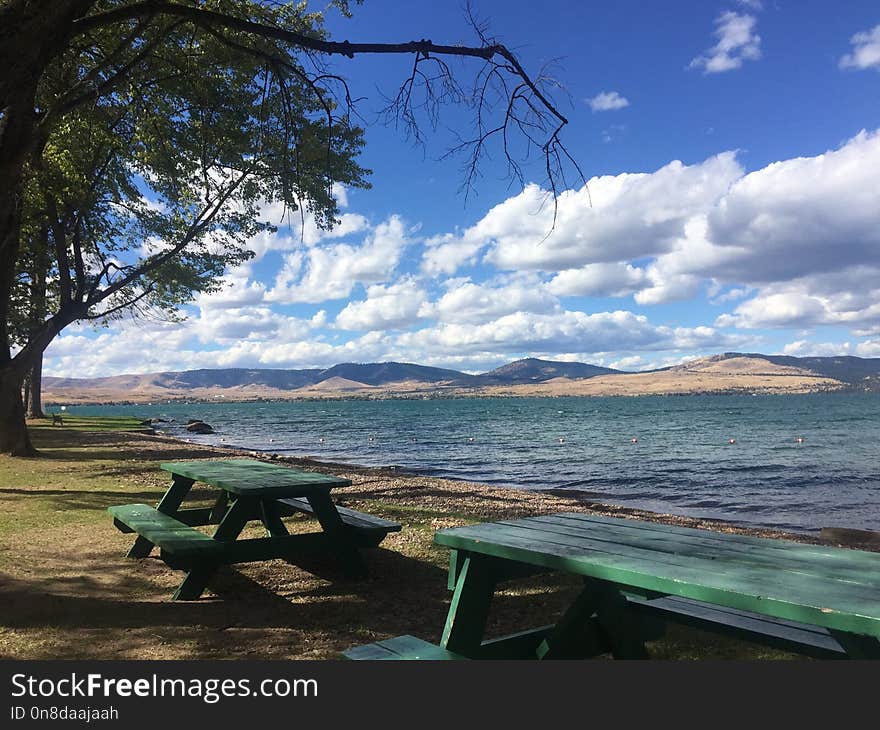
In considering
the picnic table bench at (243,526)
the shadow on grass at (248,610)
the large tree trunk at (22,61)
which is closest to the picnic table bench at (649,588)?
the shadow on grass at (248,610)

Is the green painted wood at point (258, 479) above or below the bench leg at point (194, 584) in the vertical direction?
above

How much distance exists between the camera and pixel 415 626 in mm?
4992

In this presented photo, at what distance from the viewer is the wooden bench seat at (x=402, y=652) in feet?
9.55

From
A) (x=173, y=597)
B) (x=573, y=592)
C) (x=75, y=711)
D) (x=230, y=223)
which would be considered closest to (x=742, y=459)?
(x=230, y=223)

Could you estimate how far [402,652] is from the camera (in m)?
2.99

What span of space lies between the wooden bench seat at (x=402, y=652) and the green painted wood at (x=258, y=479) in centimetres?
260

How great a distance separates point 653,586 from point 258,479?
4.52 m

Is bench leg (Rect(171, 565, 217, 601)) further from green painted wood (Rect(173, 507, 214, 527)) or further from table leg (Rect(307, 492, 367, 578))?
green painted wood (Rect(173, 507, 214, 527))

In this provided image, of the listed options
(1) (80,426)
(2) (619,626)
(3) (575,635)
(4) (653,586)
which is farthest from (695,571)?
(1) (80,426)

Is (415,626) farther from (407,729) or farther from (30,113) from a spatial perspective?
(30,113)

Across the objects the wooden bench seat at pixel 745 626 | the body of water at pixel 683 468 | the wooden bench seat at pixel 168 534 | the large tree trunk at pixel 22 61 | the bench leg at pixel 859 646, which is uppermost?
the large tree trunk at pixel 22 61

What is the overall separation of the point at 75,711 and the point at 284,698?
983 millimetres

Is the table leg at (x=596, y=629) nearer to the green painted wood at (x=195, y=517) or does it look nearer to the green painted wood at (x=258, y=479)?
the green painted wood at (x=258, y=479)

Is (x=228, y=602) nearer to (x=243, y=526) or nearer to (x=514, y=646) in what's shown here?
(x=243, y=526)
